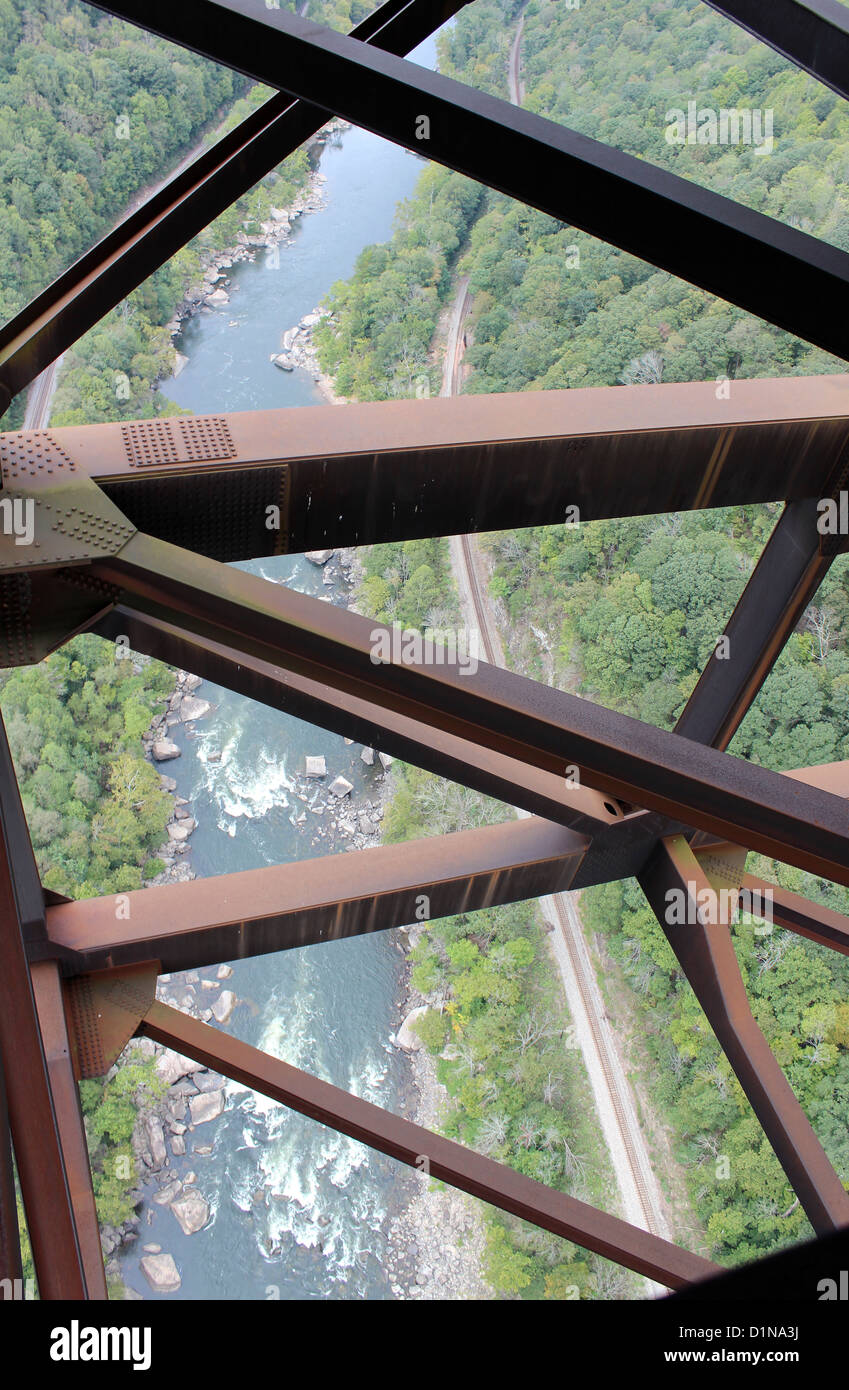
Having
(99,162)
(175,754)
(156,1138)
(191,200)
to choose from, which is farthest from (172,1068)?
(99,162)

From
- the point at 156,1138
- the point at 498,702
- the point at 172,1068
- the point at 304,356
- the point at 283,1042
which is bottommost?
the point at 498,702

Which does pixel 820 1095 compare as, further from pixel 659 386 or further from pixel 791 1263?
pixel 791 1263

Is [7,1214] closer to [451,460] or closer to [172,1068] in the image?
[451,460]

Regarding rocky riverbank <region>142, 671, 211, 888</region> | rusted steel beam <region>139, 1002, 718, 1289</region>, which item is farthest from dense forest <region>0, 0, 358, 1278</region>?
rusted steel beam <region>139, 1002, 718, 1289</region>

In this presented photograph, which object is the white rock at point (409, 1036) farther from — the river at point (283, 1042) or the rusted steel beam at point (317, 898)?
the rusted steel beam at point (317, 898)

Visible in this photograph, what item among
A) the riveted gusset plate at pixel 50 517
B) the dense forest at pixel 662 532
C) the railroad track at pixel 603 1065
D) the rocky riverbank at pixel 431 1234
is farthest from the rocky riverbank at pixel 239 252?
the riveted gusset plate at pixel 50 517
